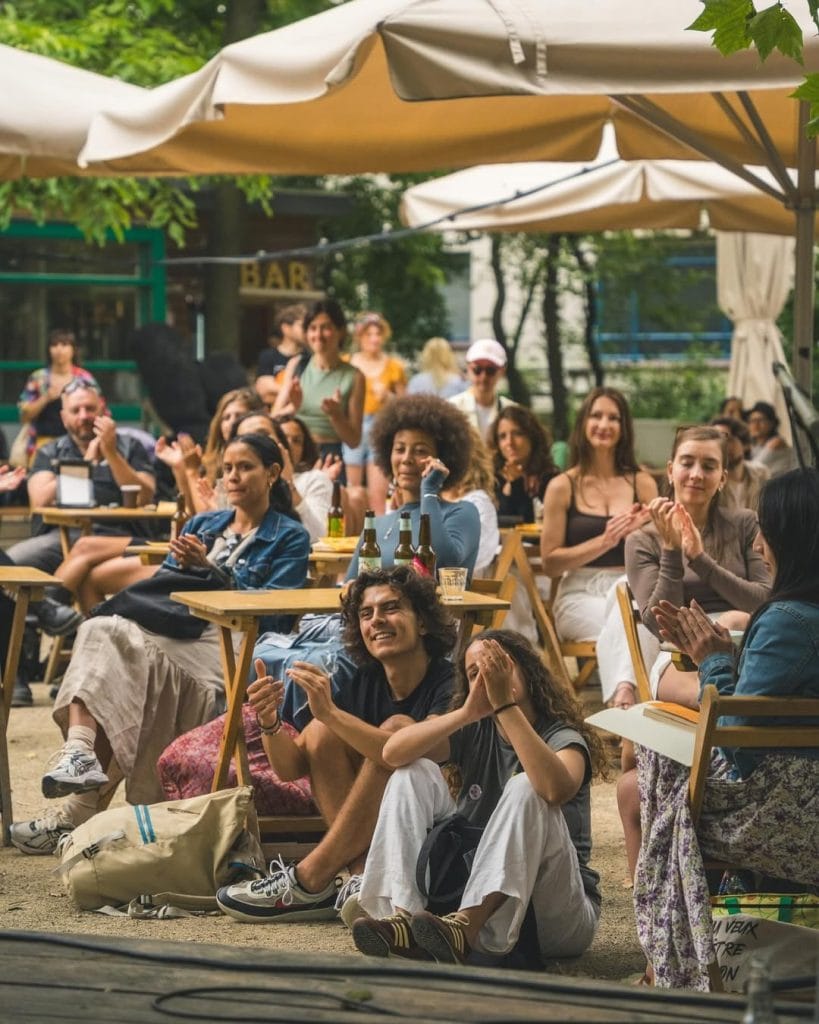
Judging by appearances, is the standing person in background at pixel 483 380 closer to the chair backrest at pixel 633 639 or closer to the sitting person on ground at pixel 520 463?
the sitting person on ground at pixel 520 463

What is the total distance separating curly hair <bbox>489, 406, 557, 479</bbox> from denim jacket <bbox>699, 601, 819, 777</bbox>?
5057 millimetres

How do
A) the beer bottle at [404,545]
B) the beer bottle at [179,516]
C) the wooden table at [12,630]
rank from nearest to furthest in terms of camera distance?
1. the wooden table at [12,630]
2. the beer bottle at [404,545]
3. the beer bottle at [179,516]

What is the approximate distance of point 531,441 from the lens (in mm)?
9203

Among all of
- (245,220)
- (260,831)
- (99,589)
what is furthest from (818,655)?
(245,220)

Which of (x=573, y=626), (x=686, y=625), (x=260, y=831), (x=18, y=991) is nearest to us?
(x=18, y=991)

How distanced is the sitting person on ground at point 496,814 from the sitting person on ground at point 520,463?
4.28m

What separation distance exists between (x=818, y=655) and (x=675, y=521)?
2.12m

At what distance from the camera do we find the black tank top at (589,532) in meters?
8.01

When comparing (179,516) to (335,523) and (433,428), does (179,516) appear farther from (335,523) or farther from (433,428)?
(433,428)

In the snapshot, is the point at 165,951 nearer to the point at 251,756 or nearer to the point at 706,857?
the point at 706,857

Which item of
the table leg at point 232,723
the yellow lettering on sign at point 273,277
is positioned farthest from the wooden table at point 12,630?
the yellow lettering on sign at point 273,277

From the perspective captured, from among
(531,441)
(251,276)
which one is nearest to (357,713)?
(531,441)

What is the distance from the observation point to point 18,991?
2.54 m

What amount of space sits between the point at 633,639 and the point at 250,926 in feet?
6.68
